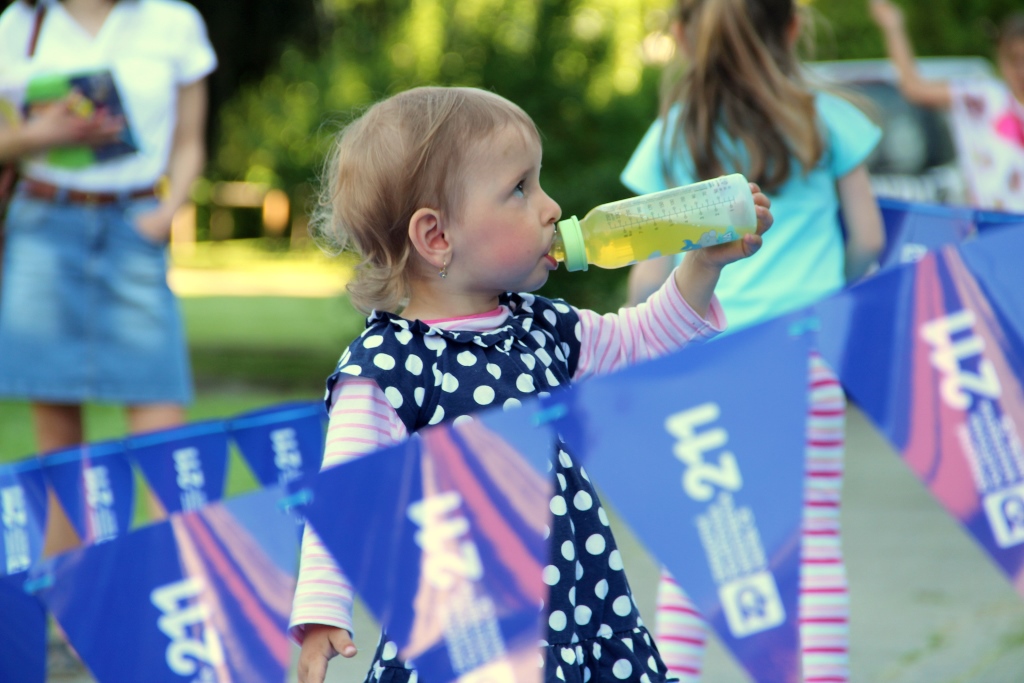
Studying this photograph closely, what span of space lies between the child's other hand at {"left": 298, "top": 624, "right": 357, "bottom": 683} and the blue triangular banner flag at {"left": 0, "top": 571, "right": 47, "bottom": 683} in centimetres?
55

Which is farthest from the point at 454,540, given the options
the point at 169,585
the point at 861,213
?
the point at 861,213

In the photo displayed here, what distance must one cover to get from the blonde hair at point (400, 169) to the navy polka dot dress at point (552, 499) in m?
0.12

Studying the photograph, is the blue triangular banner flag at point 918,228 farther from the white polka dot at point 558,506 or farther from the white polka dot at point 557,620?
the white polka dot at point 557,620

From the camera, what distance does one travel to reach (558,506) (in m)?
2.27

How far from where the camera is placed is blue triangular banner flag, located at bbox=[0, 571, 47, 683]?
2.37 m

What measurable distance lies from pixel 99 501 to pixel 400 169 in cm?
131

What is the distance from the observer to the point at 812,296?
333cm

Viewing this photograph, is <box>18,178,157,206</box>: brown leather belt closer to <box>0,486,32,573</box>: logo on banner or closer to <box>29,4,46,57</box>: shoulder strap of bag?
<box>29,4,46,57</box>: shoulder strap of bag

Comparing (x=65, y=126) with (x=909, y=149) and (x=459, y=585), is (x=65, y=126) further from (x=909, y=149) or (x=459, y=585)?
(x=909, y=149)

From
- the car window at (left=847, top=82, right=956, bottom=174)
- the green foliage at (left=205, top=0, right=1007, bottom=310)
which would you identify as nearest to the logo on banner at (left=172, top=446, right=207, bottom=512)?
the green foliage at (left=205, top=0, right=1007, bottom=310)

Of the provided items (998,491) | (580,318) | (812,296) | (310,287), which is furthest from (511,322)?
(310,287)

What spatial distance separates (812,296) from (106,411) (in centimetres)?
702

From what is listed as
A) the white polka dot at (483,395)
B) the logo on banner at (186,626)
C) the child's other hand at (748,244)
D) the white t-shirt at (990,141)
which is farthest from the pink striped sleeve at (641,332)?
the white t-shirt at (990,141)

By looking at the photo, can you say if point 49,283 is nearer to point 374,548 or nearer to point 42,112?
point 42,112
